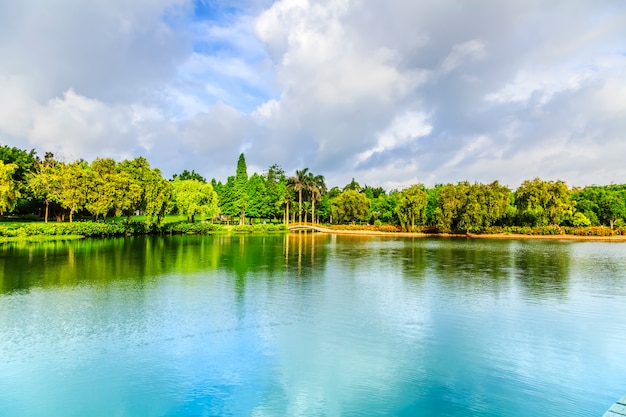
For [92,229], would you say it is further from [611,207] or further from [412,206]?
[611,207]

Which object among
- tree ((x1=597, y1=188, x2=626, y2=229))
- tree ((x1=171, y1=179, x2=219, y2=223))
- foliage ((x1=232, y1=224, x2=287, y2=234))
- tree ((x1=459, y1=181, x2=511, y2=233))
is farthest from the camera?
tree ((x1=597, y1=188, x2=626, y2=229))

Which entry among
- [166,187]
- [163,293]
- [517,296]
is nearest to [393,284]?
[517,296]

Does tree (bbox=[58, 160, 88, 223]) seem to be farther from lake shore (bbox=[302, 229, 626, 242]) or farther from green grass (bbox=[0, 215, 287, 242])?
lake shore (bbox=[302, 229, 626, 242])

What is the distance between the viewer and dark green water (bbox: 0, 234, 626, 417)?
9.07 metres

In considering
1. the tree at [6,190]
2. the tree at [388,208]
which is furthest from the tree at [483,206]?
the tree at [6,190]

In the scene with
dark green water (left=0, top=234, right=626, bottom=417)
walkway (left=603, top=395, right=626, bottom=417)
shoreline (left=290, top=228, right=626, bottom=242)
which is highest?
shoreline (left=290, top=228, right=626, bottom=242)

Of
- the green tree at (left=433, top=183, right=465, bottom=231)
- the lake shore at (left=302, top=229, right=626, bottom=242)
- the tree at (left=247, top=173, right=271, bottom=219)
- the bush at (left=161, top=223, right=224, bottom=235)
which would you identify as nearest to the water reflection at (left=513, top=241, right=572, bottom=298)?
the lake shore at (left=302, top=229, right=626, bottom=242)

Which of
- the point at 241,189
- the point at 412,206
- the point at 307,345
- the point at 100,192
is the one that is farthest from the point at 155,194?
the point at 307,345

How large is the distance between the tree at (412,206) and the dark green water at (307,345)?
162 ft

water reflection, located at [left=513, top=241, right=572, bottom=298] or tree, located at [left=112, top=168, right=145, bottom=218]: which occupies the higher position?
tree, located at [left=112, top=168, right=145, bottom=218]

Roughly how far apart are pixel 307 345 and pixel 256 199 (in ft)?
242

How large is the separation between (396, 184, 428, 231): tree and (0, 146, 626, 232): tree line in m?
0.17

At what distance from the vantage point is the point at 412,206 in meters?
73.1

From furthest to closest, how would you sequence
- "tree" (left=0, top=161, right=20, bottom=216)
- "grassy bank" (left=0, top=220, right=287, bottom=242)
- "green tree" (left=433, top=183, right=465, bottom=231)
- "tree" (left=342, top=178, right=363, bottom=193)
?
1. "tree" (left=342, top=178, right=363, bottom=193)
2. "green tree" (left=433, top=183, right=465, bottom=231)
3. "grassy bank" (left=0, top=220, right=287, bottom=242)
4. "tree" (left=0, top=161, right=20, bottom=216)
